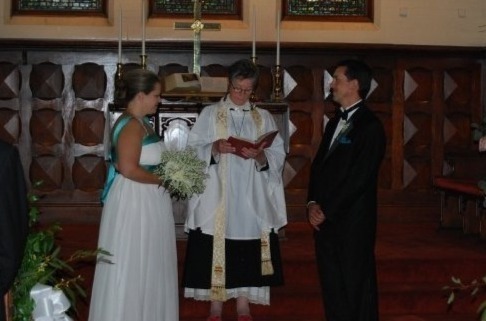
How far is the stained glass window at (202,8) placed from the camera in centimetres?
1011

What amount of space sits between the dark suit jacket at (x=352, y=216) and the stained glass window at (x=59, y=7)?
5.28 metres

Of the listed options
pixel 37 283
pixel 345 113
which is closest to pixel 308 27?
pixel 345 113

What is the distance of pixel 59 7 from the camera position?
999cm

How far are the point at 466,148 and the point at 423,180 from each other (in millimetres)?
594

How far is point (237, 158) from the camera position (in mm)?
6137

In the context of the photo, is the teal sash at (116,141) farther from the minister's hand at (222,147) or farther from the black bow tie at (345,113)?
the black bow tie at (345,113)

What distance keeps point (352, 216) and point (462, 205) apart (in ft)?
12.2

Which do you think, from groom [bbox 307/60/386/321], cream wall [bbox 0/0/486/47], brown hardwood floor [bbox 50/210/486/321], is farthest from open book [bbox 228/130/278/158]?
cream wall [bbox 0/0/486/47]

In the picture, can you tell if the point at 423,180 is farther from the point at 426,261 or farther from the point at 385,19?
the point at 426,261

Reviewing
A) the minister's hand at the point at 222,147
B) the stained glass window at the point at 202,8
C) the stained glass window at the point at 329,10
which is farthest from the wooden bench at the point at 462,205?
the minister's hand at the point at 222,147

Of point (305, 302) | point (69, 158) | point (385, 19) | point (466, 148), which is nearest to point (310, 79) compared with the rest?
point (385, 19)

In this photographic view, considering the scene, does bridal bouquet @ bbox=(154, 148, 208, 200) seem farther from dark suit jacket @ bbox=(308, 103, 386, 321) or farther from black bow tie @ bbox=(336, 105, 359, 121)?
black bow tie @ bbox=(336, 105, 359, 121)

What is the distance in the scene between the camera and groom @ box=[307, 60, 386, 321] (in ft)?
17.7

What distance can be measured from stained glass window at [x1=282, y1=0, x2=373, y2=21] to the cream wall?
0.10 meters
